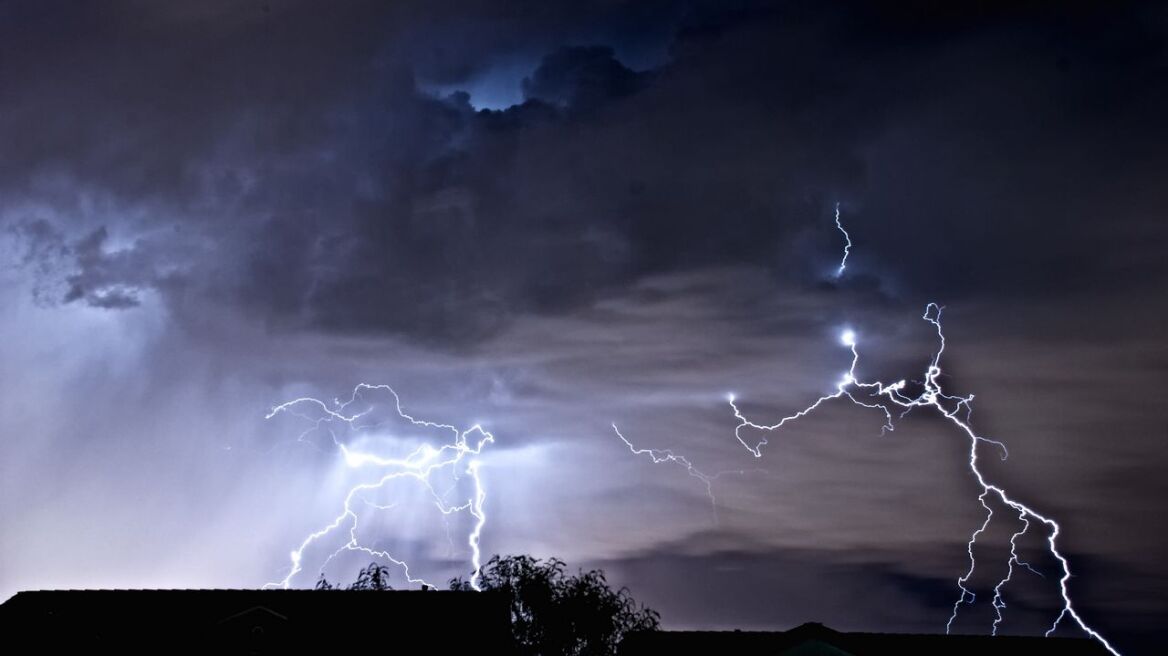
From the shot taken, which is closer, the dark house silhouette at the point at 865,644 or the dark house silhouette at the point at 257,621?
the dark house silhouette at the point at 257,621

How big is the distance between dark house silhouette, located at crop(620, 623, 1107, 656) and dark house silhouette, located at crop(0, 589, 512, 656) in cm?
680

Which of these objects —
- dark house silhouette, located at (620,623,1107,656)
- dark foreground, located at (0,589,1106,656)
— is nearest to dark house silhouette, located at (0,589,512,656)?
dark foreground, located at (0,589,1106,656)

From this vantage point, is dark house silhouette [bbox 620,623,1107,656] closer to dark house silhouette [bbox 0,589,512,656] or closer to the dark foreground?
the dark foreground

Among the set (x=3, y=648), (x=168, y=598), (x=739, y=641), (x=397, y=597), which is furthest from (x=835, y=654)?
(x=3, y=648)

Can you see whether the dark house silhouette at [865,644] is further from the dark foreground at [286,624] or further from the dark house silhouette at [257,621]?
the dark house silhouette at [257,621]

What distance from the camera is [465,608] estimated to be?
3728cm

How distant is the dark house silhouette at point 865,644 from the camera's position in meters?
38.5

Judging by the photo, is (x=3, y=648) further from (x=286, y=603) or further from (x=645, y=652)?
(x=645, y=652)

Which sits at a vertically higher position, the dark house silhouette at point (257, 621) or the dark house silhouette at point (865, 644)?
the dark house silhouette at point (257, 621)

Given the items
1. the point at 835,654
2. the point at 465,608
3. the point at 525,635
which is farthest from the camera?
the point at 525,635

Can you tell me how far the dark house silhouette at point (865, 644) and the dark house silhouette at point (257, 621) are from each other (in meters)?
6.80

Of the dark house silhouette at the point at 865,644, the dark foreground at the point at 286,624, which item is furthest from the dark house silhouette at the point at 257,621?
the dark house silhouette at the point at 865,644

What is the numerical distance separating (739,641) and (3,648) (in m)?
23.8

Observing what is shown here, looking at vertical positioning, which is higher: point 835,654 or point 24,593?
point 24,593
